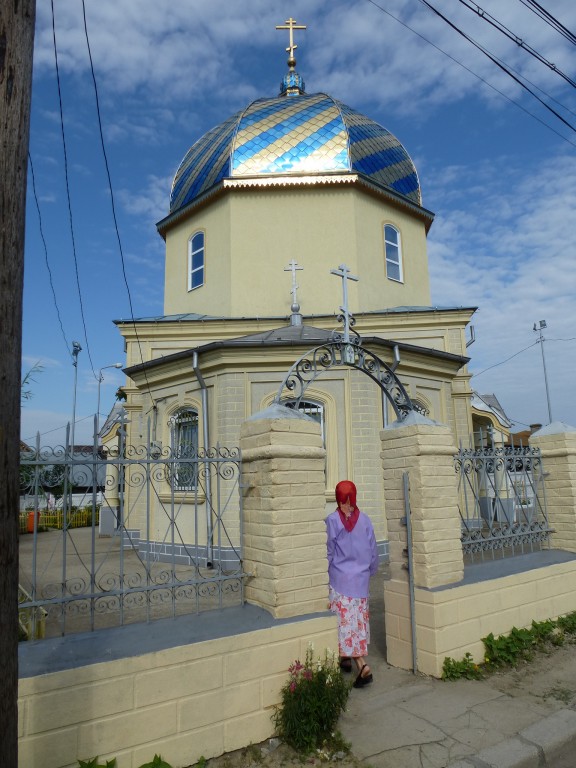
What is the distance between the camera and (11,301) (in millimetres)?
2441

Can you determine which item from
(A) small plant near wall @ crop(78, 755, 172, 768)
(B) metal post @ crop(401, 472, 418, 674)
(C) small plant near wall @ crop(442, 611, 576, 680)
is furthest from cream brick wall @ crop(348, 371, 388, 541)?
(A) small plant near wall @ crop(78, 755, 172, 768)

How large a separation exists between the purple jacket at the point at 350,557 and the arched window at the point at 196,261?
33.0 ft

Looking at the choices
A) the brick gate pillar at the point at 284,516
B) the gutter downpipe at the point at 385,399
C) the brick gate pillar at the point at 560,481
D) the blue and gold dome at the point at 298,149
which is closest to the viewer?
the brick gate pillar at the point at 284,516

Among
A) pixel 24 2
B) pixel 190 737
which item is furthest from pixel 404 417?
pixel 24 2

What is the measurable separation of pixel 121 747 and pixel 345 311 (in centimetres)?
443

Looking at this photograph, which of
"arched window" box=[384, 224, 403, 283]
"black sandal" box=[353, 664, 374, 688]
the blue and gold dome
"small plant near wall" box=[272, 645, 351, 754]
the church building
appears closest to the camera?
"small plant near wall" box=[272, 645, 351, 754]

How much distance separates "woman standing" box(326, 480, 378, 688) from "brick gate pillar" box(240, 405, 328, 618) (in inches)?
20.9

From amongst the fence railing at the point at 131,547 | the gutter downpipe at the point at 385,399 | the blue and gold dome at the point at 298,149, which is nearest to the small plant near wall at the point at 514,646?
the fence railing at the point at 131,547

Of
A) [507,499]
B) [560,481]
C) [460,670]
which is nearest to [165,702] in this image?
[460,670]

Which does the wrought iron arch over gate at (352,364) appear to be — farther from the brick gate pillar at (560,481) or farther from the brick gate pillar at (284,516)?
the brick gate pillar at (560,481)

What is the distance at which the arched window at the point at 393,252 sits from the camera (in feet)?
46.3

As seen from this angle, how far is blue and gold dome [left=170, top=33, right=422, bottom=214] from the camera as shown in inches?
528

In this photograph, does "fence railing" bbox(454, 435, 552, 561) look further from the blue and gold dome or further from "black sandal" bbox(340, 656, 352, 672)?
the blue and gold dome

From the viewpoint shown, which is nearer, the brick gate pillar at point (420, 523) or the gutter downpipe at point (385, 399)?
the brick gate pillar at point (420, 523)
